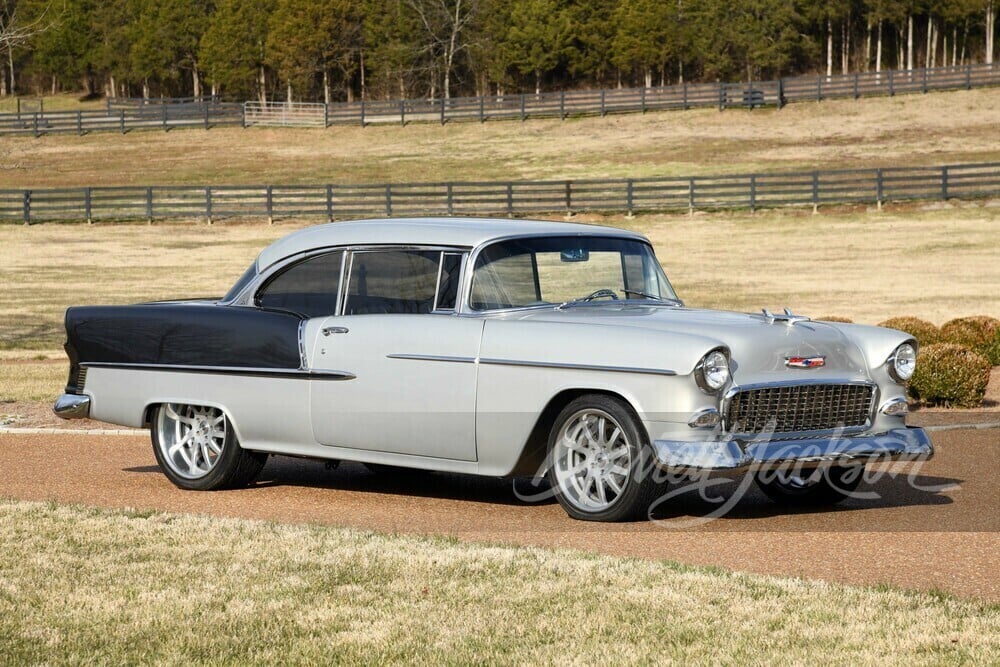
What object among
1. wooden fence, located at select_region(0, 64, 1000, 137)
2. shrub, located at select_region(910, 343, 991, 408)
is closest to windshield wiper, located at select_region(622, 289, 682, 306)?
shrub, located at select_region(910, 343, 991, 408)

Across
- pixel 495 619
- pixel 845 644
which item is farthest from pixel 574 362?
pixel 845 644

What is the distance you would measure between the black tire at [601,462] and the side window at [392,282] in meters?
1.15

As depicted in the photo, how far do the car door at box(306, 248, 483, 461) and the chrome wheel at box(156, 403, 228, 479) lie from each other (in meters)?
0.88

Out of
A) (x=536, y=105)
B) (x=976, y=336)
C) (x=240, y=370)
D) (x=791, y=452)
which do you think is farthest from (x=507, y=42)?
(x=791, y=452)

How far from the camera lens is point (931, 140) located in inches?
2335

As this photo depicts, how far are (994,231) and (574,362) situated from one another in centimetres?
3349

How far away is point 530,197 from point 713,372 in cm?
4042

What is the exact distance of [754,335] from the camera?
754 cm

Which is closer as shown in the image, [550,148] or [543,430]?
[543,430]

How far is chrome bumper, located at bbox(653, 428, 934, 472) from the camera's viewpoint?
7223 millimetres

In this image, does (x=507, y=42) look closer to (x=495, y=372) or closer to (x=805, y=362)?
(x=495, y=372)

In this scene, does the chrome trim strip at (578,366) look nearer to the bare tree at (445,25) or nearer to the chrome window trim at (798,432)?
the chrome window trim at (798,432)

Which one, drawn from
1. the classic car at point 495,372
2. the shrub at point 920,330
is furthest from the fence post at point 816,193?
the classic car at point 495,372

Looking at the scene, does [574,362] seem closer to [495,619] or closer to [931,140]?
[495,619]
